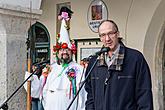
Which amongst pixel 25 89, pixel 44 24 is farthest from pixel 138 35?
pixel 25 89

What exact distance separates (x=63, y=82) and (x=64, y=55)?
0.34 metres

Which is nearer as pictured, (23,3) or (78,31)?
(23,3)

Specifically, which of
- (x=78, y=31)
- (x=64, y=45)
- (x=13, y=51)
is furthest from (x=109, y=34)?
(x=78, y=31)

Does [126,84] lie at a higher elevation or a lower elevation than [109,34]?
lower

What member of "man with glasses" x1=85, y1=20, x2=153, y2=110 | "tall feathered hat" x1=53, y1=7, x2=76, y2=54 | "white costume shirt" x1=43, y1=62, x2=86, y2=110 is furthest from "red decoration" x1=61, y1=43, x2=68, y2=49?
"man with glasses" x1=85, y1=20, x2=153, y2=110

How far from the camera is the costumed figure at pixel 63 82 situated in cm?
478

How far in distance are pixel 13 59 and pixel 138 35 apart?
293cm

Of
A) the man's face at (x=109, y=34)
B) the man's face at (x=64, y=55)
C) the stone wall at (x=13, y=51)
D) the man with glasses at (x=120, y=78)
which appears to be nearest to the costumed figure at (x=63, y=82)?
the man's face at (x=64, y=55)

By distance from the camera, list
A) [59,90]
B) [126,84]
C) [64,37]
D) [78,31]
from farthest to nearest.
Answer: [78,31] < [64,37] < [59,90] < [126,84]

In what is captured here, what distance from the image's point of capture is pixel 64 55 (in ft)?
16.1

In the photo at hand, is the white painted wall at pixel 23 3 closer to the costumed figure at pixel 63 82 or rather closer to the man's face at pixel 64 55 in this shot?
the costumed figure at pixel 63 82

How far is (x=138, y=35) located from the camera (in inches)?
279

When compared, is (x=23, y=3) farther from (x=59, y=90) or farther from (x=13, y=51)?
(x=59, y=90)

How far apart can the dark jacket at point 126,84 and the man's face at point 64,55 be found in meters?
1.64
